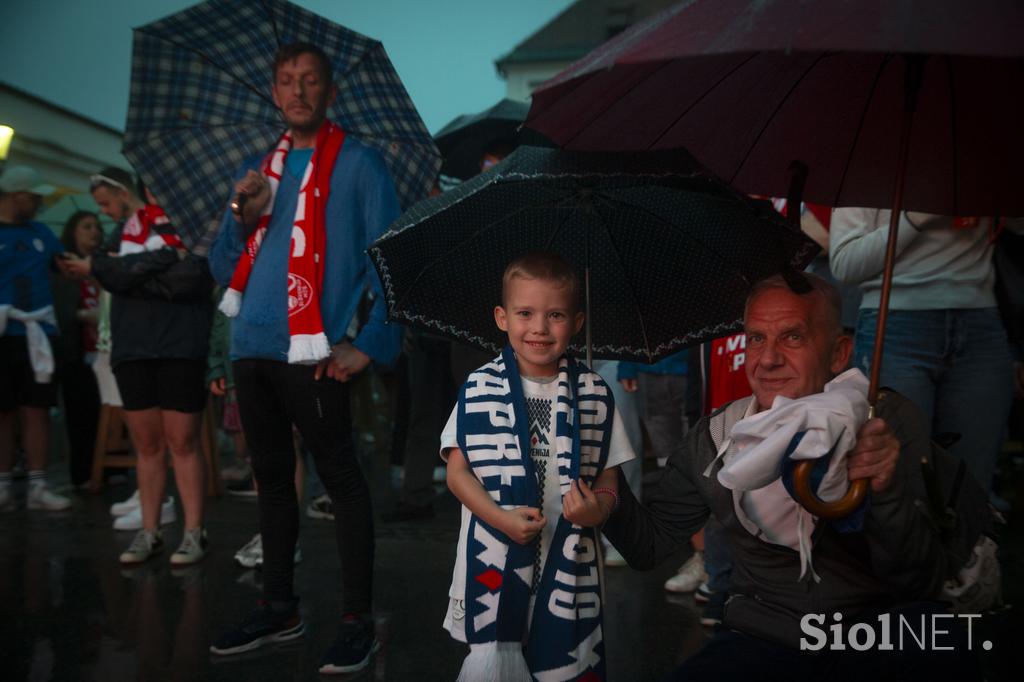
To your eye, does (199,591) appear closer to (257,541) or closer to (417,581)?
(257,541)

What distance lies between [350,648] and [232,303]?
1.36 meters

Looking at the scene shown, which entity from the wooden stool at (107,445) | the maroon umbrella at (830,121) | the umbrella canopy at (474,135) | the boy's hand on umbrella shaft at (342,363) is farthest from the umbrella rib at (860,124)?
the wooden stool at (107,445)

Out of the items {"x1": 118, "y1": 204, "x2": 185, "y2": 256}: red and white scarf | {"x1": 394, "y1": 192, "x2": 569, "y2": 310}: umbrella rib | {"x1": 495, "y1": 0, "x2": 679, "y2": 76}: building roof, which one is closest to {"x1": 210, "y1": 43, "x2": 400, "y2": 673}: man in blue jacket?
{"x1": 394, "y1": 192, "x2": 569, "y2": 310}: umbrella rib

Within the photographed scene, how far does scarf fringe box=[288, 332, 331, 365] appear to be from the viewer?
3.32 meters

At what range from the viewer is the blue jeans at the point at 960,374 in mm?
3279

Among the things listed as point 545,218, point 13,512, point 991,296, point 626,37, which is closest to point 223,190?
point 545,218

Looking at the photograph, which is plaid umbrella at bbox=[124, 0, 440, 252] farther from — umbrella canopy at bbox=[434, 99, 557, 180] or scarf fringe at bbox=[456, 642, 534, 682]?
umbrella canopy at bbox=[434, 99, 557, 180]

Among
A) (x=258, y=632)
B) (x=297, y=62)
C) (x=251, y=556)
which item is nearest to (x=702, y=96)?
(x=297, y=62)

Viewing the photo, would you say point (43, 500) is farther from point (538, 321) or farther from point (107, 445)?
point (538, 321)

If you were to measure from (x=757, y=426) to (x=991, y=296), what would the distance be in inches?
77.4

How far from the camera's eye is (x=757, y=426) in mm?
1910

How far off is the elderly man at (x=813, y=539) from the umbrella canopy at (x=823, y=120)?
1.41 ft

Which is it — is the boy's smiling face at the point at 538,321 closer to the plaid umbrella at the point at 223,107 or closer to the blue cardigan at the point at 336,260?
the blue cardigan at the point at 336,260

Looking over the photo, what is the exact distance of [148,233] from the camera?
4.95 meters
